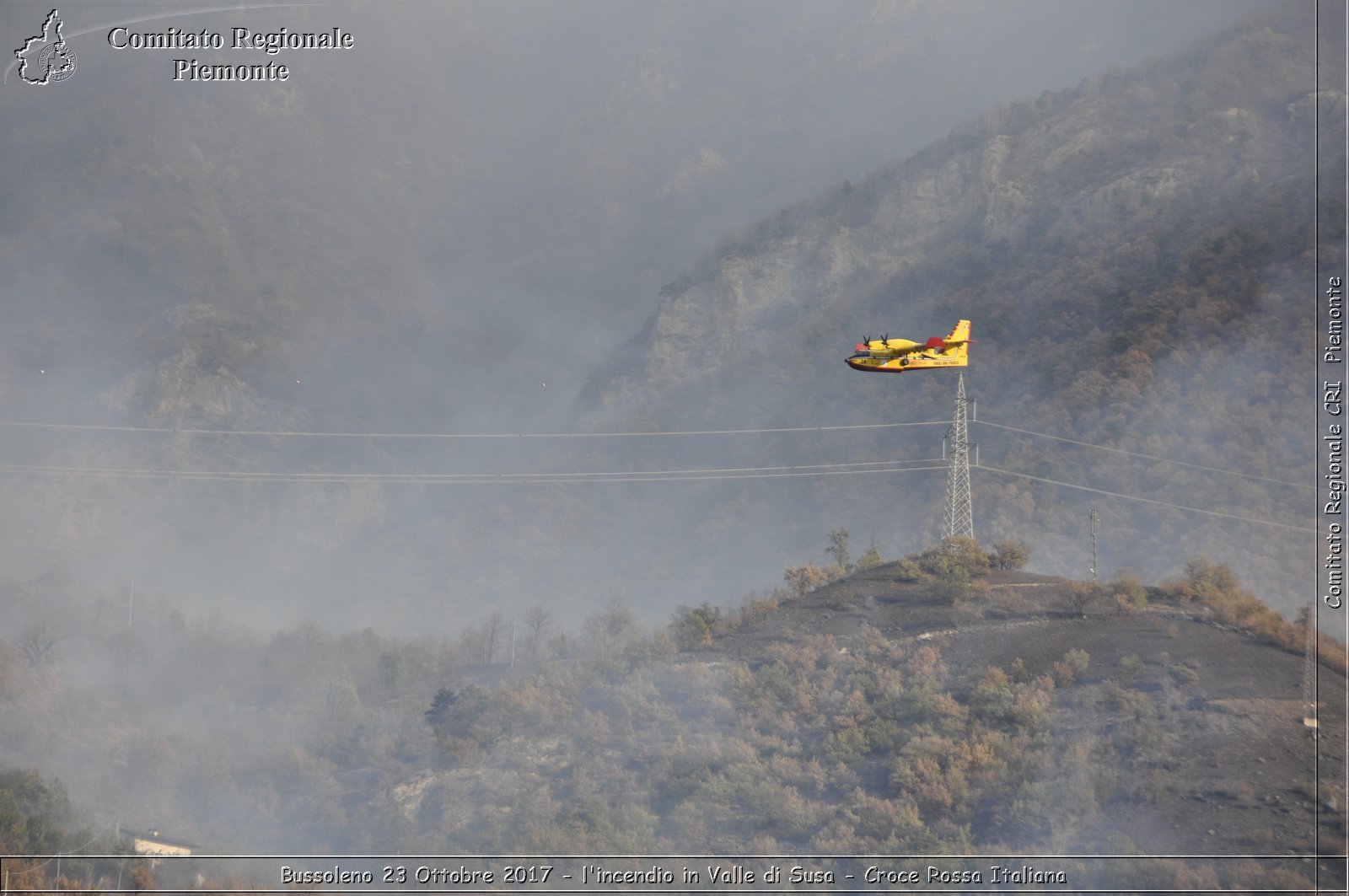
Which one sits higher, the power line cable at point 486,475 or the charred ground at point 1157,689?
the power line cable at point 486,475

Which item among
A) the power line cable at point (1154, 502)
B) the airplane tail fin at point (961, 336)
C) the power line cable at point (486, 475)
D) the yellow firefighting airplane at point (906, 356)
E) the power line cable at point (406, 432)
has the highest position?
the power line cable at point (406, 432)

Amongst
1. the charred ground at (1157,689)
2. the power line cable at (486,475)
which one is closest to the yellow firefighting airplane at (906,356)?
the charred ground at (1157,689)

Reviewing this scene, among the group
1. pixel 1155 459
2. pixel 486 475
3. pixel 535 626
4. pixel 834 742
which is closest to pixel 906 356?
pixel 834 742

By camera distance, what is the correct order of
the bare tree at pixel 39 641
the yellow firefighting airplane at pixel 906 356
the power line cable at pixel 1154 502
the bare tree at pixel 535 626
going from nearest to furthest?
1. the yellow firefighting airplane at pixel 906 356
2. the bare tree at pixel 39 641
3. the power line cable at pixel 1154 502
4. the bare tree at pixel 535 626

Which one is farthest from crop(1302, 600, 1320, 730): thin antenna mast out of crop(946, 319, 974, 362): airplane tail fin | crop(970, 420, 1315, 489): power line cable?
crop(970, 420, 1315, 489): power line cable

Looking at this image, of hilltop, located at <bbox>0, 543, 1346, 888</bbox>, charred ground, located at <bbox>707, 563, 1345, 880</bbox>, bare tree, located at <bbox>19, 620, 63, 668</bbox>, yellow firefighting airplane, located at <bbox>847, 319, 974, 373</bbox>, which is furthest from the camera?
bare tree, located at <bbox>19, 620, 63, 668</bbox>

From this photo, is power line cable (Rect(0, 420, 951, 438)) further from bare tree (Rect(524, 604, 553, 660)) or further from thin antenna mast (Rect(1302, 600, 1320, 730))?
thin antenna mast (Rect(1302, 600, 1320, 730))

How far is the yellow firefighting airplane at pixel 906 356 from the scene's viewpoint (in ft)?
Answer: 261

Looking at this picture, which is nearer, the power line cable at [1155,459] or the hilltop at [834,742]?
the hilltop at [834,742]

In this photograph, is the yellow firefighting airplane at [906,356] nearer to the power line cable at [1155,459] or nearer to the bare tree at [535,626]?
the power line cable at [1155,459]

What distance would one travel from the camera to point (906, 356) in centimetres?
8162

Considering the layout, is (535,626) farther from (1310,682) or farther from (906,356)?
(1310,682)

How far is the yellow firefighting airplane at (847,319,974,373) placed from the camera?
Answer: 7944 centimetres

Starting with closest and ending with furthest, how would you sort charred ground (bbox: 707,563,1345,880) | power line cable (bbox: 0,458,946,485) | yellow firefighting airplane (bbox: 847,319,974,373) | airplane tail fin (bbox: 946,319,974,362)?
charred ground (bbox: 707,563,1345,880) → yellow firefighting airplane (bbox: 847,319,974,373) → airplane tail fin (bbox: 946,319,974,362) → power line cable (bbox: 0,458,946,485)
